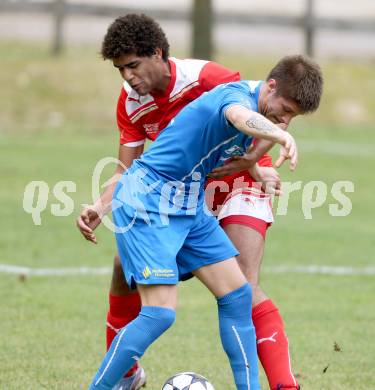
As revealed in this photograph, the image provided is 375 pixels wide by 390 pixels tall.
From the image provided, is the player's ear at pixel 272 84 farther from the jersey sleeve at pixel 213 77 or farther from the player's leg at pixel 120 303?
the player's leg at pixel 120 303

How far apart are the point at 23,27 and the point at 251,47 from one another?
18.4 ft

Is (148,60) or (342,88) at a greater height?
(148,60)

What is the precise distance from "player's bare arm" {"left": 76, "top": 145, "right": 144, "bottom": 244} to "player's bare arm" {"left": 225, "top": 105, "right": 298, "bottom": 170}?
1148 millimetres

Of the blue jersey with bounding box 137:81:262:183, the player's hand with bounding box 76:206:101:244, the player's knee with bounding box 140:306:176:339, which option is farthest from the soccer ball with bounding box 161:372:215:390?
the blue jersey with bounding box 137:81:262:183

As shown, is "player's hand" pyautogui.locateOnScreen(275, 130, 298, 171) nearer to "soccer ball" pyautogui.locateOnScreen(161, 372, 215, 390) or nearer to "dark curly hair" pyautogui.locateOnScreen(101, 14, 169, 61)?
"dark curly hair" pyautogui.locateOnScreen(101, 14, 169, 61)

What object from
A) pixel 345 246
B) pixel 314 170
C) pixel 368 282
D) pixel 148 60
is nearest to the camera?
pixel 148 60

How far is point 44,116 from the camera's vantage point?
19.2 m

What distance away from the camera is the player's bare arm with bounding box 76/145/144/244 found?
Result: 5.60 m

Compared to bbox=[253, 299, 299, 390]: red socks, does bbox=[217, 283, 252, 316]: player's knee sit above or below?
above

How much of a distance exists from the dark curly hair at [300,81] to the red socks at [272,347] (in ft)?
3.89

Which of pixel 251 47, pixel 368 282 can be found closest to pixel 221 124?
pixel 368 282

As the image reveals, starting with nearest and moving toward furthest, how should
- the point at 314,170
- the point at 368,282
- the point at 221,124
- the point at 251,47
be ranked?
1. the point at 221,124
2. the point at 368,282
3. the point at 314,170
4. the point at 251,47

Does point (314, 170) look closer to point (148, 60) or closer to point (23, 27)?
point (148, 60)

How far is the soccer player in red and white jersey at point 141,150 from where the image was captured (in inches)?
222
